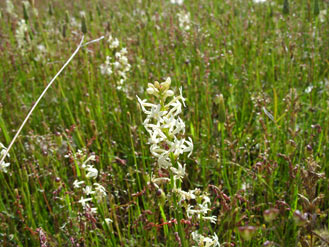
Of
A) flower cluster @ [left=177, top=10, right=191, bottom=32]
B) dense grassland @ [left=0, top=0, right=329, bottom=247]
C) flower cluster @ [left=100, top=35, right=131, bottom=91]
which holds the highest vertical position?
flower cluster @ [left=177, top=10, right=191, bottom=32]

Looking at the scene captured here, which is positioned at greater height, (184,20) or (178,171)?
(184,20)

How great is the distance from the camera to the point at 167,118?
41.9 inches

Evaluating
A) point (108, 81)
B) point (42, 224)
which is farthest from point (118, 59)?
point (42, 224)

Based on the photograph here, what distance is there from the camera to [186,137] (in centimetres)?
243

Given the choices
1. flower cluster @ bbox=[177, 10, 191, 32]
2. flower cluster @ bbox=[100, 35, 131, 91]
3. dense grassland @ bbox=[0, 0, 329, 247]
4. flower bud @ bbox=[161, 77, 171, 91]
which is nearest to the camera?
flower bud @ bbox=[161, 77, 171, 91]

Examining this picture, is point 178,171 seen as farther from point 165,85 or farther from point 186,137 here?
point 186,137

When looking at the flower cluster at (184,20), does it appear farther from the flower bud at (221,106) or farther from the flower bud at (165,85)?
the flower bud at (165,85)

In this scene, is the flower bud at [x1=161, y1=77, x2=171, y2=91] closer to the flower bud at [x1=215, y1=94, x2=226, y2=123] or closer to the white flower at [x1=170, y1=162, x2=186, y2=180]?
the white flower at [x1=170, y1=162, x2=186, y2=180]

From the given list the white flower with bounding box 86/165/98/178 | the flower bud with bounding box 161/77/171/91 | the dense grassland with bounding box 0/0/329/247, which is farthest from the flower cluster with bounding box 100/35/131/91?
the flower bud with bounding box 161/77/171/91

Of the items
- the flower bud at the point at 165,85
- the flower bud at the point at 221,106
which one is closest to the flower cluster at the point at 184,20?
the flower bud at the point at 221,106

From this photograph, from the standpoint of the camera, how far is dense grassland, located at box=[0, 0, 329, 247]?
148cm

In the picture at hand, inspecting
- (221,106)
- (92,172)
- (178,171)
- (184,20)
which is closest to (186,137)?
(221,106)

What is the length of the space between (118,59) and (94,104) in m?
0.45

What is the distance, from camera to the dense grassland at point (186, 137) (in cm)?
148
